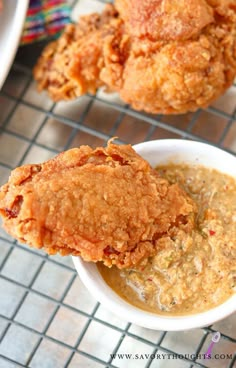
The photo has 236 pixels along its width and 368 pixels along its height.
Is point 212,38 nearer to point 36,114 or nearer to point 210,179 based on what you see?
point 210,179

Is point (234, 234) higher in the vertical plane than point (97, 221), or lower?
higher

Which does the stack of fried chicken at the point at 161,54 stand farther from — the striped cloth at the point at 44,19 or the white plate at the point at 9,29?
the striped cloth at the point at 44,19

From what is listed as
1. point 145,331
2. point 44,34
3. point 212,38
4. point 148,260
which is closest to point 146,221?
point 148,260

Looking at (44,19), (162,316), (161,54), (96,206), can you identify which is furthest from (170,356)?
(44,19)

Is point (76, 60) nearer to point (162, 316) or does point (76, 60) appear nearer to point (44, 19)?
point (44, 19)

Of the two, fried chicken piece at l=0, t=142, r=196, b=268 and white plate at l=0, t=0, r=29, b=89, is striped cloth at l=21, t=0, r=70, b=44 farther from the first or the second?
fried chicken piece at l=0, t=142, r=196, b=268
